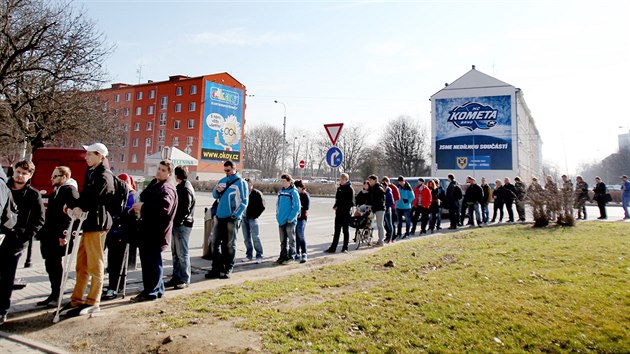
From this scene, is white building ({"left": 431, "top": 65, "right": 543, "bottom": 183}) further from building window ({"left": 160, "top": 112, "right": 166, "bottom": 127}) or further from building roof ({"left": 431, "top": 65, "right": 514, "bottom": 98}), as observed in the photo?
building window ({"left": 160, "top": 112, "right": 166, "bottom": 127})

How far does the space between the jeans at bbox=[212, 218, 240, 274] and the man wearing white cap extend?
88.4 inches

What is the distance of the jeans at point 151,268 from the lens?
210 inches

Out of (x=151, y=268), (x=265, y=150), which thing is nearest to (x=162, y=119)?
(x=265, y=150)

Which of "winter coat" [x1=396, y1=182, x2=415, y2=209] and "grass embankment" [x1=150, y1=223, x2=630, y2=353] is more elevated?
"winter coat" [x1=396, y1=182, x2=415, y2=209]

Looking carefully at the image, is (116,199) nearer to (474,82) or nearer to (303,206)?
(303,206)

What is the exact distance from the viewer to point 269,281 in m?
6.37

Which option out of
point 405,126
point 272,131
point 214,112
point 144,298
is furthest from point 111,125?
point 272,131

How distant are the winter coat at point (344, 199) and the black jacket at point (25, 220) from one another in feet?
20.1

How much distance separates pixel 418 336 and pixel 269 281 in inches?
121

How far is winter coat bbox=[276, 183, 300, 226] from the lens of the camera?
816 cm

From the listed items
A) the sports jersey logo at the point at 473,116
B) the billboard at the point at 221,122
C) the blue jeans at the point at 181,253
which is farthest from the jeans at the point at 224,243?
the billboard at the point at 221,122

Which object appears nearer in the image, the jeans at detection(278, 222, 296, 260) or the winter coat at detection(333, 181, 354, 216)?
the jeans at detection(278, 222, 296, 260)

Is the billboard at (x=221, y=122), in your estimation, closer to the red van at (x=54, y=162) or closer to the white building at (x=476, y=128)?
the white building at (x=476, y=128)

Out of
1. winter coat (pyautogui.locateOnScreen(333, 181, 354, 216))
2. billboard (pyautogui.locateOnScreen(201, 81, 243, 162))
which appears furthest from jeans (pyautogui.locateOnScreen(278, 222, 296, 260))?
billboard (pyautogui.locateOnScreen(201, 81, 243, 162))
